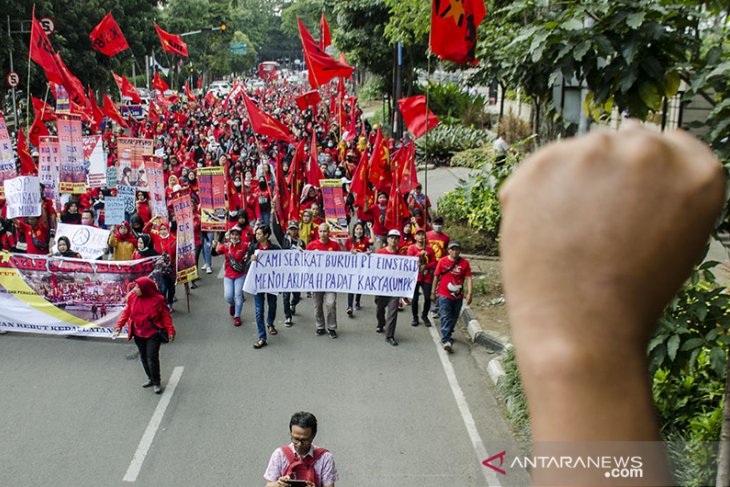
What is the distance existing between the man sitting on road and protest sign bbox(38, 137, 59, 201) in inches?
358

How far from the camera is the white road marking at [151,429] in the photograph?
632 centimetres

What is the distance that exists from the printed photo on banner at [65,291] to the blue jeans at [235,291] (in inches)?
49.7

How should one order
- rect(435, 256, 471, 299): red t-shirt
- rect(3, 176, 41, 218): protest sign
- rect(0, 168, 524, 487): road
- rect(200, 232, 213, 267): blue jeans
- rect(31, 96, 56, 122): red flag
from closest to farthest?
rect(0, 168, 524, 487): road → rect(435, 256, 471, 299): red t-shirt → rect(3, 176, 41, 218): protest sign → rect(200, 232, 213, 267): blue jeans → rect(31, 96, 56, 122): red flag

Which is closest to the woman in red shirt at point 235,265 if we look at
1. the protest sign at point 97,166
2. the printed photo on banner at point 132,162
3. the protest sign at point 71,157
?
the printed photo on banner at point 132,162

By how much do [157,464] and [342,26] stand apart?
2217 centimetres

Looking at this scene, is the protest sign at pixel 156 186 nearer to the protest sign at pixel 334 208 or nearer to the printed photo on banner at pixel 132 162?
the printed photo on banner at pixel 132 162

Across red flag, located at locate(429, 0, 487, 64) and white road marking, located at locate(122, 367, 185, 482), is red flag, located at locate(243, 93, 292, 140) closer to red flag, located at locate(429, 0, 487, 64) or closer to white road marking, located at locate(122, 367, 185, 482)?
red flag, located at locate(429, 0, 487, 64)

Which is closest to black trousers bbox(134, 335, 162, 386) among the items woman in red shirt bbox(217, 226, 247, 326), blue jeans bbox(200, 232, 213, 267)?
woman in red shirt bbox(217, 226, 247, 326)

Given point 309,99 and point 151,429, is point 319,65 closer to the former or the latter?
point 309,99

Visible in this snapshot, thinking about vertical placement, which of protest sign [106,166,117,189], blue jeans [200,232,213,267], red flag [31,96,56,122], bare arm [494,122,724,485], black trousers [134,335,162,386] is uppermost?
red flag [31,96,56,122]

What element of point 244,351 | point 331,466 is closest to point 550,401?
point 331,466

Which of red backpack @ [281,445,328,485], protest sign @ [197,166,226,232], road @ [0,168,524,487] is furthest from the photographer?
protest sign @ [197,166,226,232]

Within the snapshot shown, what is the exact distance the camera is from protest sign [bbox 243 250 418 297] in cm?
976

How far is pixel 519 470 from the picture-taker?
→ 6180mm
